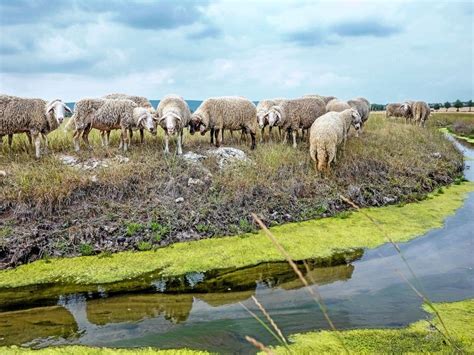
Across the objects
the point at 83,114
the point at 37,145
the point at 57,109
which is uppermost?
the point at 57,109

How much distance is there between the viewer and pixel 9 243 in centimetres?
741

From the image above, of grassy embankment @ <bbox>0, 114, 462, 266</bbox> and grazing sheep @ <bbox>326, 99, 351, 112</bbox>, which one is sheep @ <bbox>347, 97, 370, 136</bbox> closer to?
grazing sheep @ <bbox>326, 99, 351, 112</bbox>

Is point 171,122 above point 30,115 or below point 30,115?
below

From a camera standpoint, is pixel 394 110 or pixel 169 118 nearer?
pixel 169 118

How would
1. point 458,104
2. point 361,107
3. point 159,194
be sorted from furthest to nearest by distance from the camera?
point 458,104 < point 361,107 < point 159,194

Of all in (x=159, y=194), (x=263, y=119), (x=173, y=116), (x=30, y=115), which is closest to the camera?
(x=159, y=194)

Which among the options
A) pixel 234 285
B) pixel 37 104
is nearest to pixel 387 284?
pixel 234 285

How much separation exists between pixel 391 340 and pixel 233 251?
3.48 m

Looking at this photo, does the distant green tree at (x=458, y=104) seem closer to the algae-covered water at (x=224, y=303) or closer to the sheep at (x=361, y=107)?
the sheep at (x=361, y=107)

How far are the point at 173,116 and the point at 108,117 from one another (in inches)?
64.8

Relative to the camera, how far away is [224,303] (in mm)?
6051

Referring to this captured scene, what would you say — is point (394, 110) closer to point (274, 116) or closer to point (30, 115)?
point (274, 116)

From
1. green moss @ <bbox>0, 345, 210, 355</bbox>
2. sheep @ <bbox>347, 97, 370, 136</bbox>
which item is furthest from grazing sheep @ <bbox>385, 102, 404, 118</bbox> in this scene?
green moss @ <bbox>0, 345, 210, 355</bbox>

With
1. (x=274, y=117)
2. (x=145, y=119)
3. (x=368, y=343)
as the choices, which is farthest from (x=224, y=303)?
(x=274, y=117)
